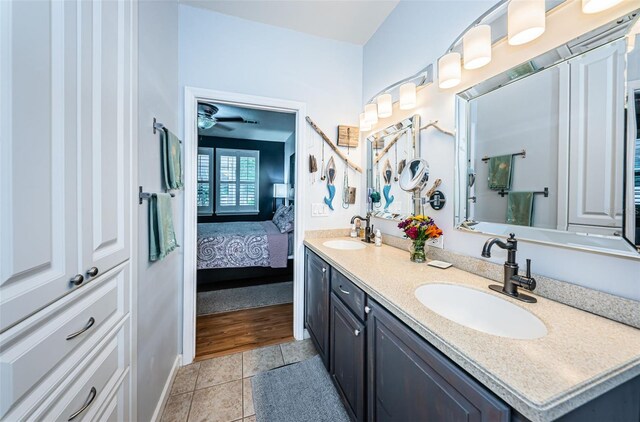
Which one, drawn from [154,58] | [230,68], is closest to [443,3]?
[230,68]

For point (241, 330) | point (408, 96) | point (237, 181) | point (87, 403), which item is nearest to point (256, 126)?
point (237, 181)

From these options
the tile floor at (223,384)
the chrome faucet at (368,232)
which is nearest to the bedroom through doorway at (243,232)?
the tile floor at (223,384)

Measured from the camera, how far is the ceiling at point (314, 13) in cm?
190

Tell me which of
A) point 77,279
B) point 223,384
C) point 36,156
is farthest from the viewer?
point 223,384

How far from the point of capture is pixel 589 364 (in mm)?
580

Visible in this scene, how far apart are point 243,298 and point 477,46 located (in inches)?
126

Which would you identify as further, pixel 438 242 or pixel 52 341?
pixel 438 242

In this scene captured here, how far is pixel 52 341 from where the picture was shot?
0.63 metres

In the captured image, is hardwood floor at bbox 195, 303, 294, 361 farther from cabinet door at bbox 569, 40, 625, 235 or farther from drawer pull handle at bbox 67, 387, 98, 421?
cabinet door at bbox 569, 40, 625, 235

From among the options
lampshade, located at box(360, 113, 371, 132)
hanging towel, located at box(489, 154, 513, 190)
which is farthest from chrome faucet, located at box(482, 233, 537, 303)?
lampshade, located at box(360, 113, 371, 132)

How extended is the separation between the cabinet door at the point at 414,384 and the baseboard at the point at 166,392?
1.23 metres

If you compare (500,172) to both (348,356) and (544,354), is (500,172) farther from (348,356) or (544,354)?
(348,356)

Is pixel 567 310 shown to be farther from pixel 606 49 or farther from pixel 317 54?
pixel 317 54

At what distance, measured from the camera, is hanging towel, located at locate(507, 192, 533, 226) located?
1.08 m
